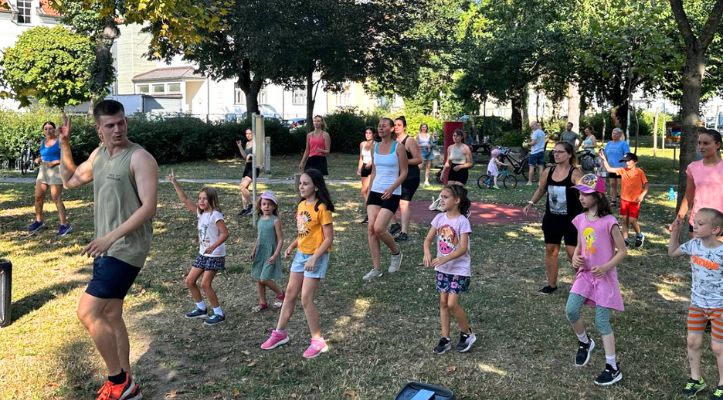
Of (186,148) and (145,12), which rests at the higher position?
(145,12)

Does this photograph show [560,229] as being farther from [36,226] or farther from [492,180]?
[492,180]

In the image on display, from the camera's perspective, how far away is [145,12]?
1031 centimetres

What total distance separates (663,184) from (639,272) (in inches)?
458

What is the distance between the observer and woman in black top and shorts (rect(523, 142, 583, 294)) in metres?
6.39

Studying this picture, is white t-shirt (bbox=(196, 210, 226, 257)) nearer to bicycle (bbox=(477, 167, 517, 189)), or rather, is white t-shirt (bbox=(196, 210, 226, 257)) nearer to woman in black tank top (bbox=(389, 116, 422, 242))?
woman in black tank top (bbox=(389, 116, 422, 242))

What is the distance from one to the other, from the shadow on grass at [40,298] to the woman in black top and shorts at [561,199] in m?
5.20

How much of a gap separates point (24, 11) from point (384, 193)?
44498 mm

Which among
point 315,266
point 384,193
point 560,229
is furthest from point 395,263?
point 315,266

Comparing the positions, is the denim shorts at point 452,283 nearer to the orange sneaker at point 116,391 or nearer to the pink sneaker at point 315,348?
the pink sneaker at point 315,348

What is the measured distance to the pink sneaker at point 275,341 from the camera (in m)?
5.34

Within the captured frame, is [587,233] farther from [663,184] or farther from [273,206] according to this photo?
[663,184]

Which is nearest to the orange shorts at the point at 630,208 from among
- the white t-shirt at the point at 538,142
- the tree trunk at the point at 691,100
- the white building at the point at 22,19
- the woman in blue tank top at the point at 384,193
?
the tree trunk at the point at 691,100

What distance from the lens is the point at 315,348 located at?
5.19 meters

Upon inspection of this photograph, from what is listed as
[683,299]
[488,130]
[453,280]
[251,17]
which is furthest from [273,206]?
[488,130]
